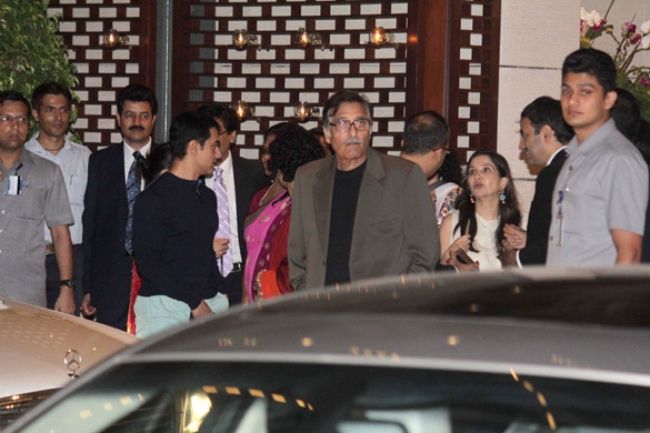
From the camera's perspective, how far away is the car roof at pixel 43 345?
406cm

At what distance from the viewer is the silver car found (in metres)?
1.72

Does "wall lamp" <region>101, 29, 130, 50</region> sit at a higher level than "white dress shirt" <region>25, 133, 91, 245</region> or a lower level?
higher

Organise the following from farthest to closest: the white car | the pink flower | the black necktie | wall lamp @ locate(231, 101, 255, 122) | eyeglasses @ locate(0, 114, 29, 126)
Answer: the pink flower, wall lamp @ locate(231, 101, 255, 122), the black necktie, eyeglasses @ locate(0, 114, 29, 126), the white car

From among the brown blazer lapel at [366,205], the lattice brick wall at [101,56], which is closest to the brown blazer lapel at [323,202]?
the brown blazer lapel at [366,205]

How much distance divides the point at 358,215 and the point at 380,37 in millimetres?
4621

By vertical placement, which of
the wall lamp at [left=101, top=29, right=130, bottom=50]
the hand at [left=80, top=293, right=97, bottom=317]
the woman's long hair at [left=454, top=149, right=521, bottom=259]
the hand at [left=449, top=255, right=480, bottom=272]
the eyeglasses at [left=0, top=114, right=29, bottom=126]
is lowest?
the hand at [left=80, top=293, right=97, bottom=317]

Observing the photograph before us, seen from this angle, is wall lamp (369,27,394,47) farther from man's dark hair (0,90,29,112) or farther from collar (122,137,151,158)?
man's dark hair (0,90,29,112)

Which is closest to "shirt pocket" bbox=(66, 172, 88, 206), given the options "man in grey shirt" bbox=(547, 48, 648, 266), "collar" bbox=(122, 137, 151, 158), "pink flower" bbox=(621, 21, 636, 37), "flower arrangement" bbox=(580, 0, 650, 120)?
"collar" bbox=(122, 137, 151, 158)

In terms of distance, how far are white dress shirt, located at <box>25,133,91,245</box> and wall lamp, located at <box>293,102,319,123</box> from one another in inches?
104

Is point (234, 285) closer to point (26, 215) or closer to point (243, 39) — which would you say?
point (26, 215)

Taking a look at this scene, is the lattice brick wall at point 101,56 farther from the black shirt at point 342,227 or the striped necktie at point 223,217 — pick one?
the black shirt at point 342,227

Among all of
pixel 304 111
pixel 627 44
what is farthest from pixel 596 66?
pixel 627 44

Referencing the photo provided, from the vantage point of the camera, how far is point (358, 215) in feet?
18.9

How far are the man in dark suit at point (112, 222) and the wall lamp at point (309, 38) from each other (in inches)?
107
